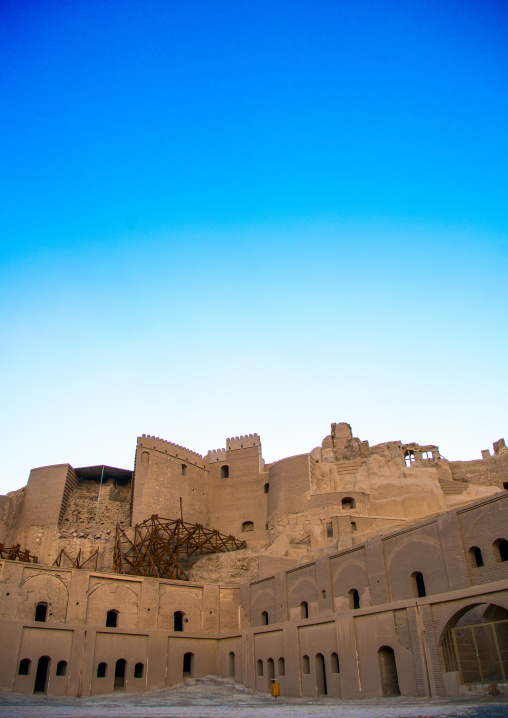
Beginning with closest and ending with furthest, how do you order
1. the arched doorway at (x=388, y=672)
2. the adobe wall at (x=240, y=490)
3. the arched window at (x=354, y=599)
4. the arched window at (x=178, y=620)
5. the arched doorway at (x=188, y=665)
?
the arched doorway at (x=388, y=672), the arched window at (x=354, y=599), the arched doorway at (x=188, y=665), the arched window at (x=178, y=620), the adobe wall at (x=240, y=490)

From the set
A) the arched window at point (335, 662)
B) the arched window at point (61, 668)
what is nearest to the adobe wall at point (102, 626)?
the arched window at point (61, 668)

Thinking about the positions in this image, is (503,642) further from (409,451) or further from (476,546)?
(409,451)

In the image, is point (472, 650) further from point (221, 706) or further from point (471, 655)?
point (221, 706)

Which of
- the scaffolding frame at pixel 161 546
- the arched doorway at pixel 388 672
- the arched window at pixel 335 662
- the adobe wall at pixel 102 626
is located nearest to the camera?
the arched doorway at pixel 388 672

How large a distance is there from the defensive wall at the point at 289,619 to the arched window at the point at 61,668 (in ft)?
0.17

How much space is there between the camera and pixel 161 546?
30.6 meters

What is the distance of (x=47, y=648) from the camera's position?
74.5ft

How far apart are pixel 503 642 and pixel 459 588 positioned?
2.02m

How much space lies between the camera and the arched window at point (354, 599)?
69.1ft

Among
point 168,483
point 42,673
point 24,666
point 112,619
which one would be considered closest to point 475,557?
point 112,619

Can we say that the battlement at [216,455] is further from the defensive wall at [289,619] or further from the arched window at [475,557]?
the arched window at [475,557]

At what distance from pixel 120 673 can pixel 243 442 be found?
62.3 ft

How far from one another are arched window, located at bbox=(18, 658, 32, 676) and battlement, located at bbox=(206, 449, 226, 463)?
2026 cm

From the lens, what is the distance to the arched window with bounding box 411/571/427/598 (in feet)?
59.7
